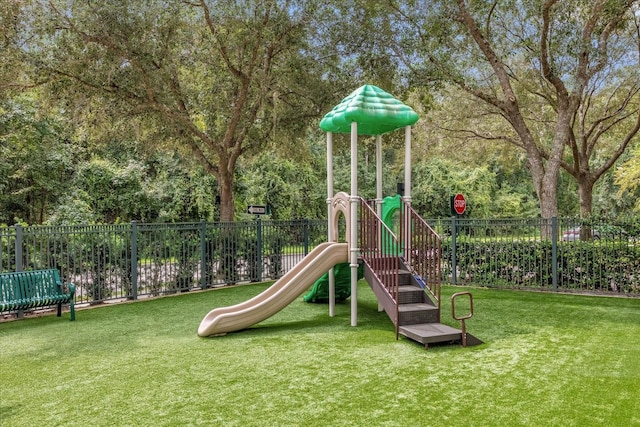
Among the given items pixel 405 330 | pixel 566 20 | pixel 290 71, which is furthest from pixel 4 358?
pixel 566 20

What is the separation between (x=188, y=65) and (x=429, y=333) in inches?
400

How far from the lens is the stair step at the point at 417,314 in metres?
6.67

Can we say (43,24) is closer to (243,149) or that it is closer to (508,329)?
(243,149)

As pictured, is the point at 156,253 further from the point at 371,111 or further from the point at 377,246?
the point at 371,111

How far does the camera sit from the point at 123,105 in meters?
11.9

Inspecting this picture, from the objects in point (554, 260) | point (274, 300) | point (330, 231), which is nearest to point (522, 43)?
point (554, 260)

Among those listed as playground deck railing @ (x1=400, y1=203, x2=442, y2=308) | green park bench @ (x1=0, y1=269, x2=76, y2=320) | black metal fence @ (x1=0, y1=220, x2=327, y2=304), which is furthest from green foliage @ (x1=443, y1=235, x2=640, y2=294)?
green park bench @ (x1=0, y1=269, x2=76, y2=320)

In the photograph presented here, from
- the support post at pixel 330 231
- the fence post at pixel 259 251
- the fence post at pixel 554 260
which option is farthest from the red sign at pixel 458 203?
the support post at pixel 330 231

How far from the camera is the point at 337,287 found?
9.45 metres

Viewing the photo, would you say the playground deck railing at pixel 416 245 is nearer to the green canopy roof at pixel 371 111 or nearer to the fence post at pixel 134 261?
the green canopy roof at pixel 371 111

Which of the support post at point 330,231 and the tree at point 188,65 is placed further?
the tree at point 188,65

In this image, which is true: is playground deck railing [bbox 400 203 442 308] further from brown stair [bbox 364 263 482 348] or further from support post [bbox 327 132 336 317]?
support post [bbox 327 132 336 317]

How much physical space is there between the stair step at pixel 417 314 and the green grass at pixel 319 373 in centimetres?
30

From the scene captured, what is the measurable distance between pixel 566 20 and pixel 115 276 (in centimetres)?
1278
